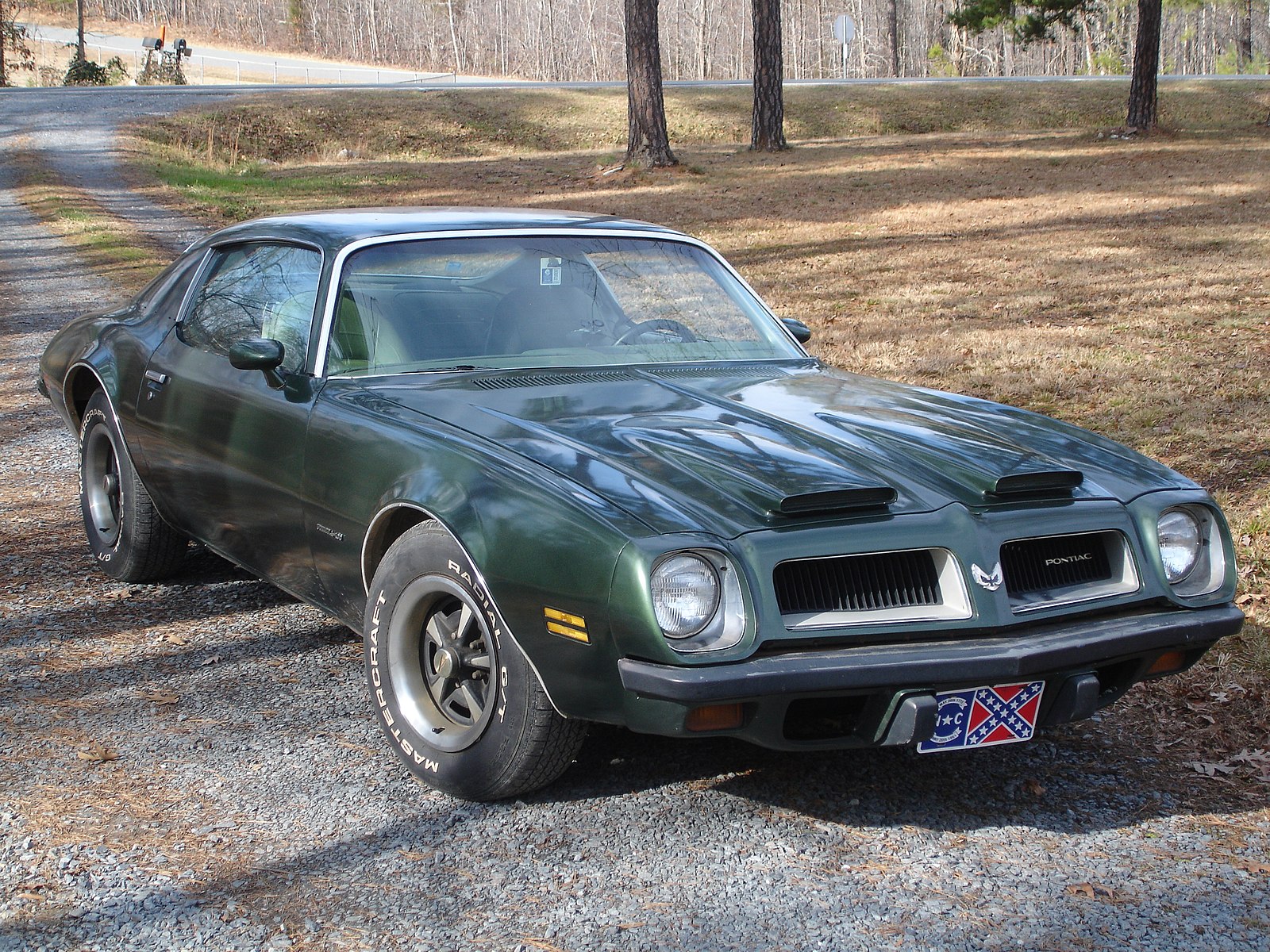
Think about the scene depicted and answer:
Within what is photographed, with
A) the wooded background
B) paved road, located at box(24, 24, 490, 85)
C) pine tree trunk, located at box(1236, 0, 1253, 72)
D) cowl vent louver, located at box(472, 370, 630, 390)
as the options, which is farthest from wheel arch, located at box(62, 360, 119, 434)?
the wooded background

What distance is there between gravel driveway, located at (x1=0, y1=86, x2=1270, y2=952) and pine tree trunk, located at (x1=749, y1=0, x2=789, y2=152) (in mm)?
20287

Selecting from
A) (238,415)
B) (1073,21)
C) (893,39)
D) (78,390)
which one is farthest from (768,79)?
(893,39)

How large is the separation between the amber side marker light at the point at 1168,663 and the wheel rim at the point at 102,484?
3.91 meters

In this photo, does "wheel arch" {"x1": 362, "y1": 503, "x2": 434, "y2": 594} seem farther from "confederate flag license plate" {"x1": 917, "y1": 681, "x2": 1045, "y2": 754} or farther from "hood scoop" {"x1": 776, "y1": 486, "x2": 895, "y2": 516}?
"confederate flag license plate" {"x1": 917, "y1": 681, "x2": 1045, "y2": 754}

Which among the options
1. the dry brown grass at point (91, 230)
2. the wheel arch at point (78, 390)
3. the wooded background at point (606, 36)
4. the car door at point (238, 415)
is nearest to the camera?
the car door at point (238, 415)

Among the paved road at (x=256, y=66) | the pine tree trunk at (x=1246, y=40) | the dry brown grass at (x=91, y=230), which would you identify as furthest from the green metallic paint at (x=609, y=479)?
the pine tree trunk at (x=1246, y=40)

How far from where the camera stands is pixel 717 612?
9.27ft

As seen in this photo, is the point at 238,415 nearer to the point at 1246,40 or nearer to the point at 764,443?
the point at 764,443

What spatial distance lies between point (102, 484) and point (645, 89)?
1651 centimetres

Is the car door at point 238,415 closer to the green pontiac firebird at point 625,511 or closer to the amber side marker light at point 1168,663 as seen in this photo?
the green pontiac firebird at point 625,511

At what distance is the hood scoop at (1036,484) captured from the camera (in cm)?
315

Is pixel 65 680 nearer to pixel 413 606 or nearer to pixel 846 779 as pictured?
pixel 413 606

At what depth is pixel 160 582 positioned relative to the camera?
506 centimetres

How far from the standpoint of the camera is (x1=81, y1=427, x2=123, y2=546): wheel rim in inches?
203
